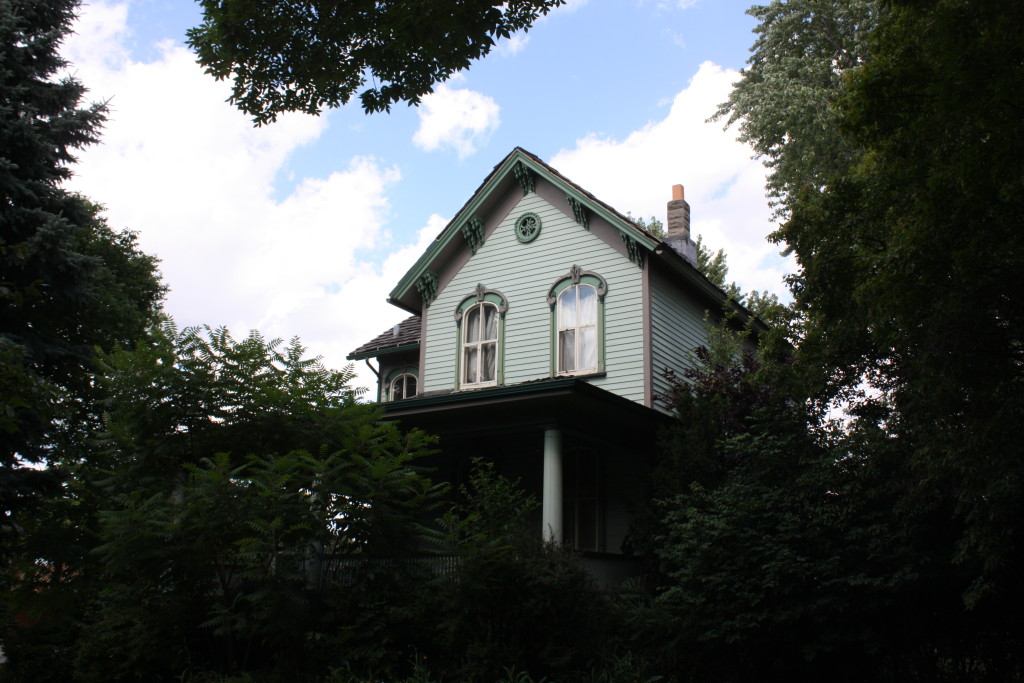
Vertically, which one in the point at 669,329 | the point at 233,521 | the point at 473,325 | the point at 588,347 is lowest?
the point at 233,521

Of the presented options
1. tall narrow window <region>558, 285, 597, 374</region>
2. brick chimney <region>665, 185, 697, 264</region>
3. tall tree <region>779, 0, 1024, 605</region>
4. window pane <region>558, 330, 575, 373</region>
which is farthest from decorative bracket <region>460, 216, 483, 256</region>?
→ tall tree <region>779, 0, 1024, 605</region>

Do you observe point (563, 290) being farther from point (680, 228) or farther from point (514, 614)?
point (514, 614)

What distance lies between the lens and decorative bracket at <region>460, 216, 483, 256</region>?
19.4 meters

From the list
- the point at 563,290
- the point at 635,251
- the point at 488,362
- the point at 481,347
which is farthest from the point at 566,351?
the point at 635,251

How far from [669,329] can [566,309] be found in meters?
2.18

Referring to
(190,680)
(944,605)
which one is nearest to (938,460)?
(944,605)

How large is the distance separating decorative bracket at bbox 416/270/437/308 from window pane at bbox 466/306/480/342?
1107 millimetres

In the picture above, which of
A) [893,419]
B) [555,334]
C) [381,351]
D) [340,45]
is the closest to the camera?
[340,45]

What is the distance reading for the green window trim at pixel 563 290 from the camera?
17.3 m

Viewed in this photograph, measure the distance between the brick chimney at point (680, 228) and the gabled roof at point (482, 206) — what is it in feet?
13.3

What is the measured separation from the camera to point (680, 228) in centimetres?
2145

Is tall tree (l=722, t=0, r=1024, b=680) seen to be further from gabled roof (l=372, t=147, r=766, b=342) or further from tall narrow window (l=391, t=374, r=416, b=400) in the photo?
tall narrow window (l=391, t=374, r=416, b=400)

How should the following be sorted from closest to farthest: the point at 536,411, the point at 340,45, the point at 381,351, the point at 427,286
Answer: the point at 340,45, the point at 536,411, the point at 427,286, the point at 381,351

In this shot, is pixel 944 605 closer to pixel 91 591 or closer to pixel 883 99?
pixel 883 99
